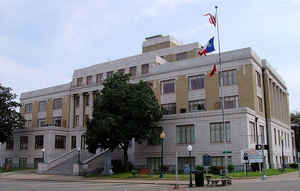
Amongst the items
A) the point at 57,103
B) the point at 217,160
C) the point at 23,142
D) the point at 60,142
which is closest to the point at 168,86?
the point at 217,160

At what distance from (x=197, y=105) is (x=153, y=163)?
10507 millimetres

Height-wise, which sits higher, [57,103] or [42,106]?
[57,103]

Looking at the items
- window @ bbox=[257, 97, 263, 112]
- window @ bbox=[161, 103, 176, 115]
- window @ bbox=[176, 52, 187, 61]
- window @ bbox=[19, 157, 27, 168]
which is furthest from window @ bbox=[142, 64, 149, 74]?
window @ bbox=[19, 157, 27, 168]

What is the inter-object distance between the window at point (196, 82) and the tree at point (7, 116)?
1201 inches

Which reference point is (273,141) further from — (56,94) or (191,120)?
(56,94)

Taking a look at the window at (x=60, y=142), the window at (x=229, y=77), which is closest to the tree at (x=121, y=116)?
the window at (x=229, y=77)

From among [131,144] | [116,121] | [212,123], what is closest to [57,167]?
[131,144]

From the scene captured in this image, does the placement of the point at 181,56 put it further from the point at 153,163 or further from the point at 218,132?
the point at 218,132

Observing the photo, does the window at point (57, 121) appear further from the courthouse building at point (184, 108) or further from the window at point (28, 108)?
the window at point (28, 108)

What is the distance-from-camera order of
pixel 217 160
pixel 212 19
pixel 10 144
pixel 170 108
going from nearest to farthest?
pixel 212 19
pixel 217 160
pixel 170 108
pixel 10 144

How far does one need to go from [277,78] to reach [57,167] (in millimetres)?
39473

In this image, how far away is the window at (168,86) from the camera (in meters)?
53.5

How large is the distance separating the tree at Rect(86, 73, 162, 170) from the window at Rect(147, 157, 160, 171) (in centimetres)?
551

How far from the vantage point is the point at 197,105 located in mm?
50875
